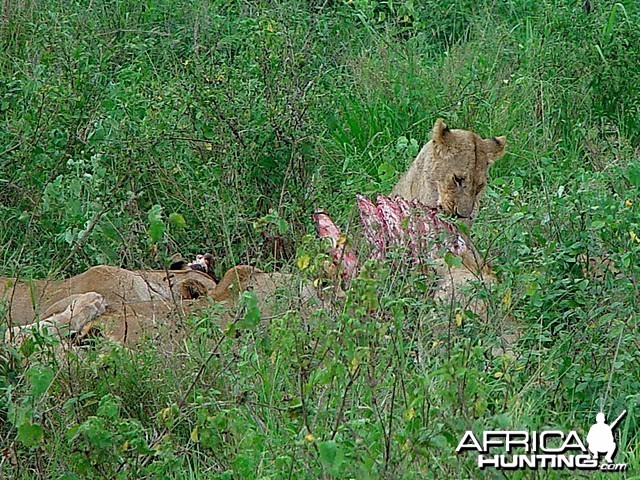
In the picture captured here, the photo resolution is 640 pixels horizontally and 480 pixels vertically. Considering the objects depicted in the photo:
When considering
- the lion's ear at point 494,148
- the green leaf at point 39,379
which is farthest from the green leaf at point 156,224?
the lion's ear at point 494,148

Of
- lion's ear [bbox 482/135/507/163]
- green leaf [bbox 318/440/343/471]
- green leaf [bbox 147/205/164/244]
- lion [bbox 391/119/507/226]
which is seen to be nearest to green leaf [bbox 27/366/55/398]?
green leaf [bbox 147/205/164/244]

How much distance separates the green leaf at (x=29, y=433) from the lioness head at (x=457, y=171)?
2934 mm

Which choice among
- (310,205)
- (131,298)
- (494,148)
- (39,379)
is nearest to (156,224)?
(39,379)

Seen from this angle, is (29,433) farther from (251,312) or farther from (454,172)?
(454,172)

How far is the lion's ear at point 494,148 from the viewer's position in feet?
19.5

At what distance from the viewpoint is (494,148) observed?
5973 millimetres

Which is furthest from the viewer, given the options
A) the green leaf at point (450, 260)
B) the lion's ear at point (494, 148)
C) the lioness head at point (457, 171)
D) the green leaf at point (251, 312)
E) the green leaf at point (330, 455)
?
the lion's ear at point (494, 148)

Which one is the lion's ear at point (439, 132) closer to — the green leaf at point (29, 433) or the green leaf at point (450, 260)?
the green leaf at point (450, 260)

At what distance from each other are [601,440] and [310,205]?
2.84m

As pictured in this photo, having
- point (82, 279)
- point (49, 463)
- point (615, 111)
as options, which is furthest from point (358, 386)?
point (615, 111)

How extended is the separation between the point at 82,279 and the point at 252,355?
5.27 feet

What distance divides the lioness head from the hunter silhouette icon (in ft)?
7.85

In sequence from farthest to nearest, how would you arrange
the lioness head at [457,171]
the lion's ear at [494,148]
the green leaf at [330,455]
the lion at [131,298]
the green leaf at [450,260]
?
the lion's ear at [494,148], the lioness head at [457,171], the lion at [131,298], the green leaf at [450,260], the green leaf at [330,455]

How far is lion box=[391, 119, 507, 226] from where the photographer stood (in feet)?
18.8
